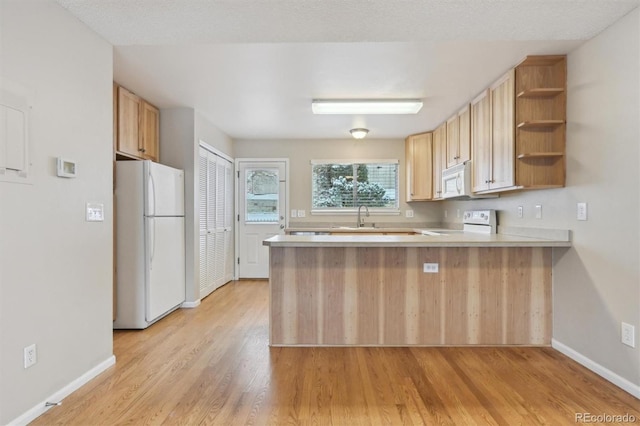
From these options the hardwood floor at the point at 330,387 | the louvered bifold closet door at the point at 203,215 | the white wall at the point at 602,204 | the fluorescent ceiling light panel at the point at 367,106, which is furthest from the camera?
the louvered bifold closet door at the point at 203,215

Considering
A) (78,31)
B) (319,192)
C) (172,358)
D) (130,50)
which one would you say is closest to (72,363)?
(172,358)

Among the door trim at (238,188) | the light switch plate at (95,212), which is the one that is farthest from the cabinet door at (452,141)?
the light switch plate at (95,212)

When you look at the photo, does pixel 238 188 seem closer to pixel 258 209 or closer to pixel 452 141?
pixel 258 209

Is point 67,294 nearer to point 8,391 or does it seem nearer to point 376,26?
point 8,391

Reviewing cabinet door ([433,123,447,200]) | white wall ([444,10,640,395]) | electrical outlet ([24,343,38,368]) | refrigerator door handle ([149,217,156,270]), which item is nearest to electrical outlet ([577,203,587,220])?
white wall ([444,10,640,395])

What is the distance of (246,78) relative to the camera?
3102 mm

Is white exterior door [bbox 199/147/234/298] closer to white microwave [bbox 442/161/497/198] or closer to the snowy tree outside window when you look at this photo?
the snowy tree outside window

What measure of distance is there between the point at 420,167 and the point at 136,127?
3687mm

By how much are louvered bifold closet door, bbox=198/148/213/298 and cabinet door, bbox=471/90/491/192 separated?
10.2 ft

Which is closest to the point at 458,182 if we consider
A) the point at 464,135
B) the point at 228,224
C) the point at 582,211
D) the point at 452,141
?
the point at 464,135

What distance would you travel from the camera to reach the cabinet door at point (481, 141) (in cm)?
325

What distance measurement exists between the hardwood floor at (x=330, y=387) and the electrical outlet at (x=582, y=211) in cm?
104

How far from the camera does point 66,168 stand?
6.68 ft

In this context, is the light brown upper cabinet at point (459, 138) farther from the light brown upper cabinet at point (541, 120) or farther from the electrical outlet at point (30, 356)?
the electrical outlet at point (30, 356)
